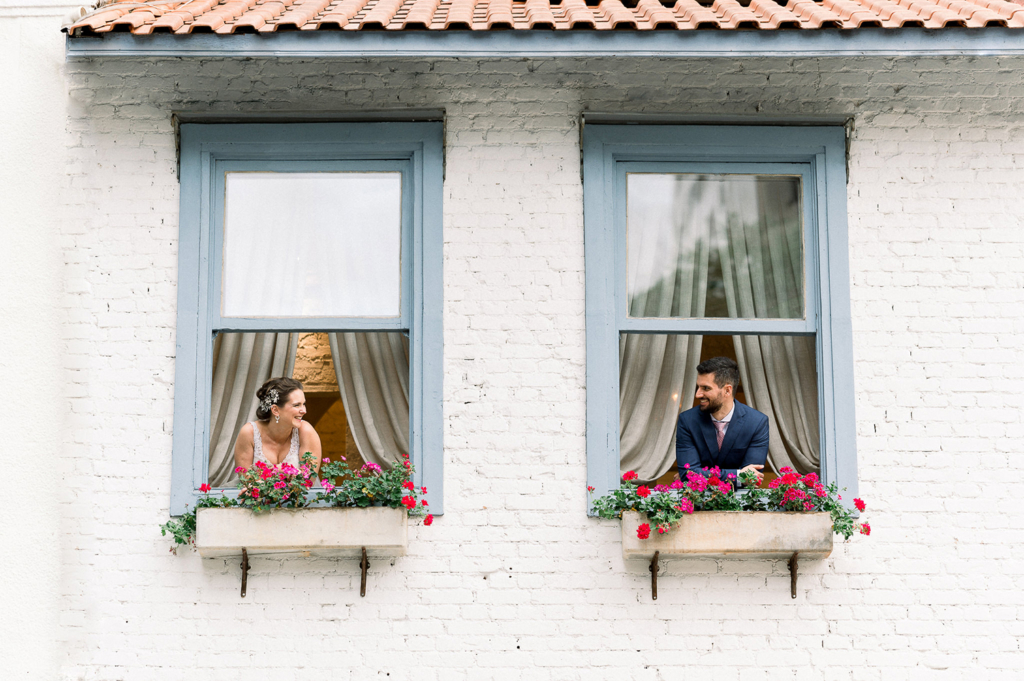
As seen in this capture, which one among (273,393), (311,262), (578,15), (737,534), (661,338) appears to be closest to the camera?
(737,534)

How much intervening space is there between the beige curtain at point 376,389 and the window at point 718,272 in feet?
3.66

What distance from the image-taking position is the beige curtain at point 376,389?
5465 mm

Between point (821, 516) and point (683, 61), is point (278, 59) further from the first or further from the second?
point (821, 516)

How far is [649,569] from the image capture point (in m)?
5.07

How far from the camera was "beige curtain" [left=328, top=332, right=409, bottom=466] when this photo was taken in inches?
215

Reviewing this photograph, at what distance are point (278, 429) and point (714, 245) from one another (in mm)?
2562

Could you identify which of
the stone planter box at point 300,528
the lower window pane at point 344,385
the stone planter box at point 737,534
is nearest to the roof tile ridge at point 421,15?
the lower window pane at point 344,385

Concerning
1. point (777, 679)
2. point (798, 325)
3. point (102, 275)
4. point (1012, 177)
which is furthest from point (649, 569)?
point (102, 275)

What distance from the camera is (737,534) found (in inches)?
190

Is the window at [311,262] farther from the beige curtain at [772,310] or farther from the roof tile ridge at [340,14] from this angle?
the beige curtain at [772,310]

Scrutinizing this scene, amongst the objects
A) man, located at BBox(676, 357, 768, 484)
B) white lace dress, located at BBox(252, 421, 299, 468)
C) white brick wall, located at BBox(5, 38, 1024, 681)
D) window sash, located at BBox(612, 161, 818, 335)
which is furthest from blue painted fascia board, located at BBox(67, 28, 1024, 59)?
white lace dress, located at BBox(252, 421, 299, 468)

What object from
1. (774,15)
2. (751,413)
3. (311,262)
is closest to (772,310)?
(751,413)

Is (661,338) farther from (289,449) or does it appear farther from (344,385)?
(289,449)

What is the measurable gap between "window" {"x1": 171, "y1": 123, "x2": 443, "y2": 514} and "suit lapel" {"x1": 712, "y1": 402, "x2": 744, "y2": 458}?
165 cm
